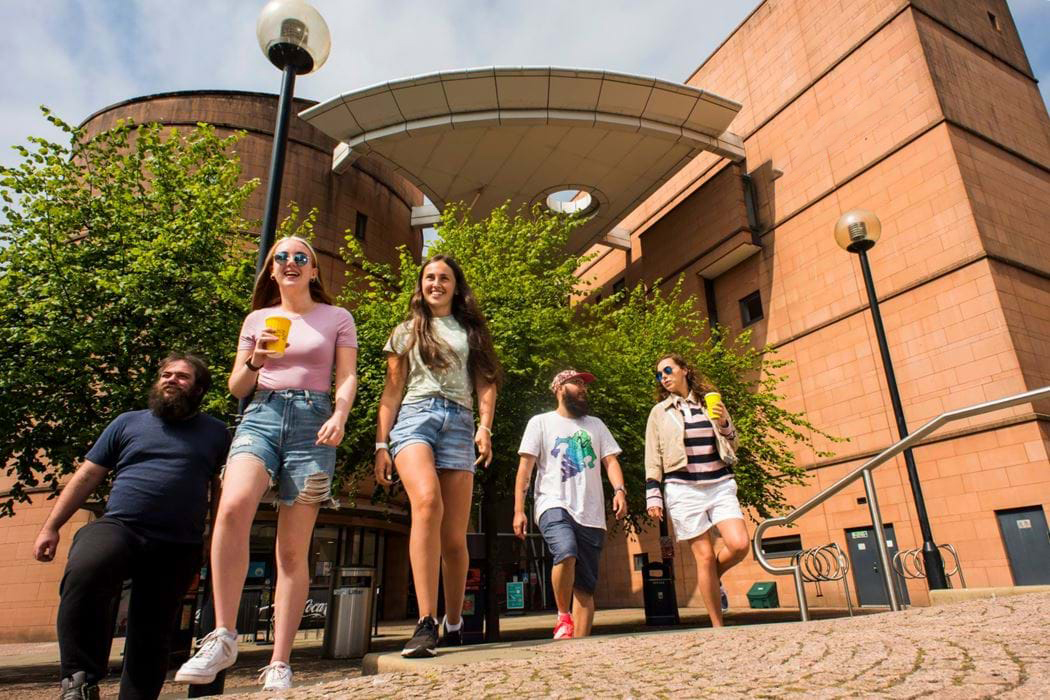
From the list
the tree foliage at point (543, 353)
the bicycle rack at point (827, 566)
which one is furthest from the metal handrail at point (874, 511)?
the tree foliage at point (543, 353)

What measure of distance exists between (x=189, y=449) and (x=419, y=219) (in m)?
26.5

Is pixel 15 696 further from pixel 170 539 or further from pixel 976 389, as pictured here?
pixel 976 389

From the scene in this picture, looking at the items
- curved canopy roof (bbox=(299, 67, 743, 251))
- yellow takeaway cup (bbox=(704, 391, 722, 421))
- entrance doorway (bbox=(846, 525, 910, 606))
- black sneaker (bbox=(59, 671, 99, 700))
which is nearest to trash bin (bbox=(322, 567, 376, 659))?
yellow takeaway cup (bbox=(704, 391, 722, 421))

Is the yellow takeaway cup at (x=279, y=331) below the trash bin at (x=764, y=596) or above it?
above

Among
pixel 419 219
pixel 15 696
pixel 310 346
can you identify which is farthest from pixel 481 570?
pixel 419 219

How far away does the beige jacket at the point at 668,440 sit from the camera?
471 cm

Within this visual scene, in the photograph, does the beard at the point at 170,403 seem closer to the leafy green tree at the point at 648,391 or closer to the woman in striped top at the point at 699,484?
the woman in striped top at the point at 699,484

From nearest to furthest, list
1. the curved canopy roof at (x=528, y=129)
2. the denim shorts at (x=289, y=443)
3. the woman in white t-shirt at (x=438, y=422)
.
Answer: the denim shorts at (x=289, y=443), the woman in white t-shirt at (x=438, y=422), the curved canopy roof at (x=528, y=129)

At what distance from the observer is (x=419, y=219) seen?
93.7ft

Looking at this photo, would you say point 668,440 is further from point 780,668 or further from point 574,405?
point 780,668

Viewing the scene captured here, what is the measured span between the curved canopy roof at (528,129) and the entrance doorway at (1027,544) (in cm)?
1373

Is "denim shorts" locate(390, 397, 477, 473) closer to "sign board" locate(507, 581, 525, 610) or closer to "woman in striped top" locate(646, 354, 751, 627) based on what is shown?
"woman in striped top" locate(646, 354, 751, 627)

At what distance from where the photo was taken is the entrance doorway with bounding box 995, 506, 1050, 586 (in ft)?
44.0

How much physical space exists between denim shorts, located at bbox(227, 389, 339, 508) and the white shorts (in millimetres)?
2609
